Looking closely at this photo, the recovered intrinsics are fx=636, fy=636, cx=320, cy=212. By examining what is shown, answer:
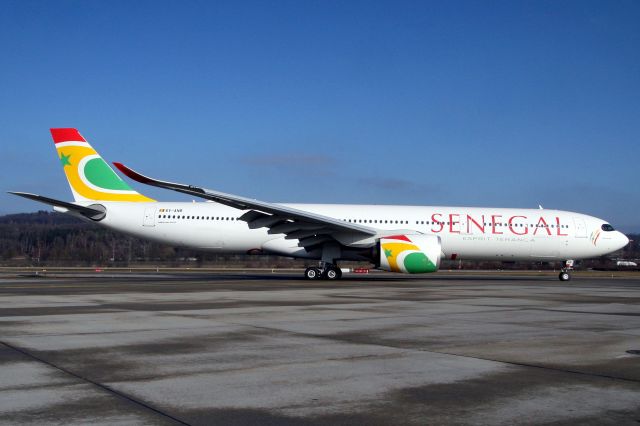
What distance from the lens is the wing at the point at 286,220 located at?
21.6m

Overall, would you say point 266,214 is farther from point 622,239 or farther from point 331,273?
point 622,239

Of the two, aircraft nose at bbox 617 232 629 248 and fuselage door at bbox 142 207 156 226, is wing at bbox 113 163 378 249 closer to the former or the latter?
fuselage door at bbox 142 207 156 226

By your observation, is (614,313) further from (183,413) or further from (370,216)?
(370,216)

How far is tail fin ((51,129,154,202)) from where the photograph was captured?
27281 mm

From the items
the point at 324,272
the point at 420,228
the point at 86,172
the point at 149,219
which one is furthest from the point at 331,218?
the point at 86,172

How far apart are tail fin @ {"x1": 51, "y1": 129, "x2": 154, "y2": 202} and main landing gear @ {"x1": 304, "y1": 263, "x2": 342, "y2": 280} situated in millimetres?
8250

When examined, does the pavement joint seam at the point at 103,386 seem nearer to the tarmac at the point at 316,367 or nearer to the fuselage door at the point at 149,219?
the tarmac at the point at 316,367

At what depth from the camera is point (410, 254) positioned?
22.8 metres

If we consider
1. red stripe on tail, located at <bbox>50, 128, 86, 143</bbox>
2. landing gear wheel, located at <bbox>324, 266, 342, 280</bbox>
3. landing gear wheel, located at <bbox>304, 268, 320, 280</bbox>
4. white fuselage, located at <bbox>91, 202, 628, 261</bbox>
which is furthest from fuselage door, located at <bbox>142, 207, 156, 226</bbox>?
landing gear wheel, located at <bbox>324, 266, 342, 280</bbox>

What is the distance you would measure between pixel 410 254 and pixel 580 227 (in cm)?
906

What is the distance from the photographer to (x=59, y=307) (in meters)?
12.2

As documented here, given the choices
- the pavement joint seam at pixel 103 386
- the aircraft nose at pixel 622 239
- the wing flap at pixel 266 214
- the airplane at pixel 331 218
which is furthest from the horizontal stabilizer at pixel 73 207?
the aircraft nose at pixel 622 239

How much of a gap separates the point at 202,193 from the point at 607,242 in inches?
691

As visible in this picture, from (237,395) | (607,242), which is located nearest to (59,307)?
(237,395)
